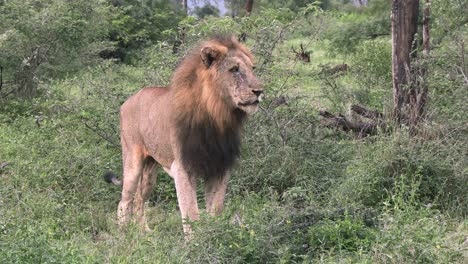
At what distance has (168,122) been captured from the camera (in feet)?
19.4

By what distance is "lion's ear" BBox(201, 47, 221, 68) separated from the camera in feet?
17.9

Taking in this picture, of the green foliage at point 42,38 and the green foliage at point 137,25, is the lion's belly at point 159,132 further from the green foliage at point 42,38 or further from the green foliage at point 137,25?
the green foliage at point 137,25

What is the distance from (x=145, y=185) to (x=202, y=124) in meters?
1.32

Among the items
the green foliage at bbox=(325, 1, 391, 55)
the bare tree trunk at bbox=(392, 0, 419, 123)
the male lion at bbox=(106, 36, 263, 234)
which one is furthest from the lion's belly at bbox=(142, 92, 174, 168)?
the green foliage at bbox=(325, 1, 391, 55)

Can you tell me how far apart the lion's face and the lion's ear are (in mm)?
10

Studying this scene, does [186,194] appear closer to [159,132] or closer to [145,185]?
[159,132]

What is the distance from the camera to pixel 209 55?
18.0ft

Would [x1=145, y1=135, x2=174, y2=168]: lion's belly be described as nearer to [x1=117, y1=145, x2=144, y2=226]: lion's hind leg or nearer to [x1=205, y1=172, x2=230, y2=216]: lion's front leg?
[x1=117, y1=145, x2=144, y2=226]: lion's hind leg

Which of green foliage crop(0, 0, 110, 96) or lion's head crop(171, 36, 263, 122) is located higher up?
lion's head crop(171, 36, 263, 122)

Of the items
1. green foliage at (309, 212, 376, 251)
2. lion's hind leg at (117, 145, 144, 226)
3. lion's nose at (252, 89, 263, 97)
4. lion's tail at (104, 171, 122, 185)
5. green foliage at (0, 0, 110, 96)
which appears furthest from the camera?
green foliage at (0, 0, 110, 96)

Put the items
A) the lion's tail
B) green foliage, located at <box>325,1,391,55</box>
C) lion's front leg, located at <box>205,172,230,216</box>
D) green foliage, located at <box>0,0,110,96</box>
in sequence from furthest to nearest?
green foliage, located at <box>325,1,391,55</box>
green foliage, located at <box>0,0,110,96</box>
the lion's tail
lion's front leg, located at <box>205,172,230,216</box>

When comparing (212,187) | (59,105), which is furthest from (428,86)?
(59,105)

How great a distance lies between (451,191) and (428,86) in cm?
156

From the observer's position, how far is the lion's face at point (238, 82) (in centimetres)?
529
